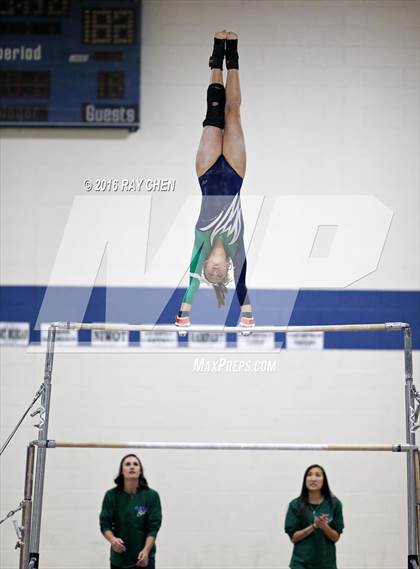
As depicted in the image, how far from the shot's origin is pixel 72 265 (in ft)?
22.6

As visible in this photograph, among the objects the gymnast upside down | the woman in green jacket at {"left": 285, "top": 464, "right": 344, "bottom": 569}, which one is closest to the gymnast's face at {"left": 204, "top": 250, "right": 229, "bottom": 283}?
the gymnast upside down

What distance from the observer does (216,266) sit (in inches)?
255

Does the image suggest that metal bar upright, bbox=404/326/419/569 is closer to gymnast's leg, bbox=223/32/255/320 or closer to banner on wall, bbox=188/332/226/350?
gymnast's leg, bbox=223/32/255/320

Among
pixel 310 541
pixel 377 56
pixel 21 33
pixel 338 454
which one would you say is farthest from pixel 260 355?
pixel 21 33

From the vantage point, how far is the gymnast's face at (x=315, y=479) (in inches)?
239

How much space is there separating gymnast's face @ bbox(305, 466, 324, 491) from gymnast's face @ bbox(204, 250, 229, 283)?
165 centimetres

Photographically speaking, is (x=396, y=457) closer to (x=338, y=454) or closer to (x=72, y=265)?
(x=338, y=454)

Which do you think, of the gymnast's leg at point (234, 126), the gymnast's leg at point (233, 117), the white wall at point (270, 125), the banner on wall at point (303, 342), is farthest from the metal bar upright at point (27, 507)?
the gymnast's leg at point (233, 117)

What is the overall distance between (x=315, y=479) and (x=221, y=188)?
7.98 ft

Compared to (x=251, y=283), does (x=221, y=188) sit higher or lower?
higher

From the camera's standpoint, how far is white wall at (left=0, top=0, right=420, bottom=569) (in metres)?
6.76

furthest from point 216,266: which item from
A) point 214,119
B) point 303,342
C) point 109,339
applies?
point 214,119

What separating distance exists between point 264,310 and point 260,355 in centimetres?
38

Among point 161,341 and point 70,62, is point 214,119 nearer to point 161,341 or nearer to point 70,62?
point 70,62
